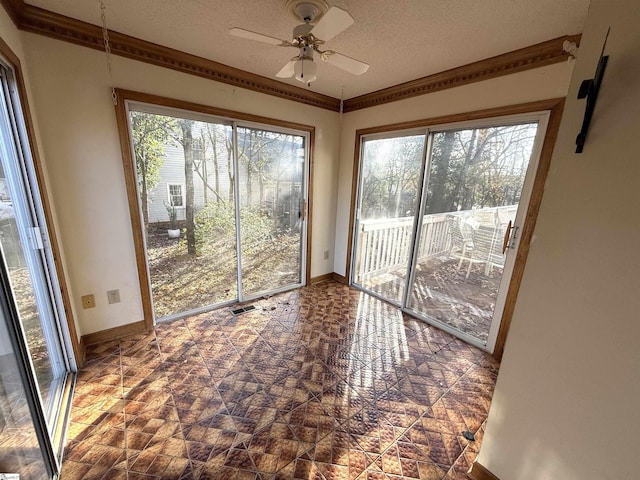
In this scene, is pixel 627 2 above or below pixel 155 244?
above

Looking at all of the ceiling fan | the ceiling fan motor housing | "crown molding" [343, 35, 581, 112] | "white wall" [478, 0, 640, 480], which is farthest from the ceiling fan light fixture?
"crown molding" [343, 35, 581, 112]

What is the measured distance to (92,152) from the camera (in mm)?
1938

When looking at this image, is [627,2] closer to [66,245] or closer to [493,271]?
[493,271]

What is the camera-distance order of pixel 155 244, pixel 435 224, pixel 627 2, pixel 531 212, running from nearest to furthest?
pixel 627 2, pixel 531 212, pixel 155 244, pixel 435 224

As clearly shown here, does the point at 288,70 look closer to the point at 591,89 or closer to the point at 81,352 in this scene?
the point at 591,89

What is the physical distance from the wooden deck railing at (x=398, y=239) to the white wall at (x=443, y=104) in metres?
0.28

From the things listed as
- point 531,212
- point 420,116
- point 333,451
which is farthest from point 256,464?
point 420,116

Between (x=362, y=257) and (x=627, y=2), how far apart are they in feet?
9.70

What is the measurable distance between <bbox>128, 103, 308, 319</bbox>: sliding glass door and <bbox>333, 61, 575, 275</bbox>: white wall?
1.90 ft

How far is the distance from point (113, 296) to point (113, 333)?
33 centimetres

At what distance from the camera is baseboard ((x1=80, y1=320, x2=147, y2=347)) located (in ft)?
7.06

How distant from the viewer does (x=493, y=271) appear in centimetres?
229

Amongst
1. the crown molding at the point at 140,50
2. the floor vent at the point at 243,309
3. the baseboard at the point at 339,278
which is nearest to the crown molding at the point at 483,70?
the crown molding at the point at 140,50

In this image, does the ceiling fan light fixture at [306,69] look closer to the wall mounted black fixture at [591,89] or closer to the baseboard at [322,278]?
the wall mounted black fixture at [591,89]
